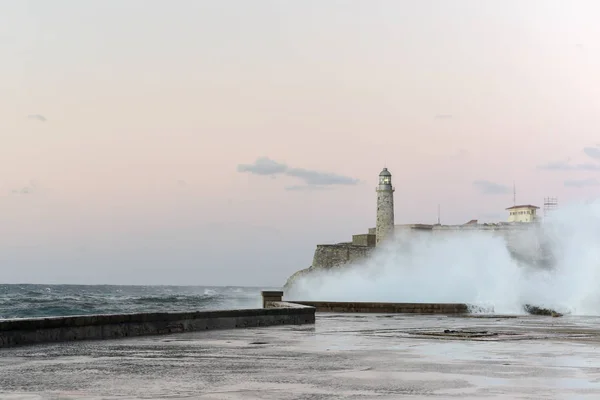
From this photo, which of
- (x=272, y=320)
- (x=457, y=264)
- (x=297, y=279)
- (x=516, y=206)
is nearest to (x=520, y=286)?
(x=457, y=264)

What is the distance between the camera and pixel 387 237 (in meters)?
92.9

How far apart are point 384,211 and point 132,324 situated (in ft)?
265

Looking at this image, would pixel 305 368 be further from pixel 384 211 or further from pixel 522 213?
pixel 522 213

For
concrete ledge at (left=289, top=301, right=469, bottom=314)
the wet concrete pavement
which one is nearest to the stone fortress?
concrete ledge at (left=289, top=301, right=469, bottom=314)

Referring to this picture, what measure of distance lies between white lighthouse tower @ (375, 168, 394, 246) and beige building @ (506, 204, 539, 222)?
43389mm

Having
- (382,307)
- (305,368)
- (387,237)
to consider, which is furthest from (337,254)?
(305,368)

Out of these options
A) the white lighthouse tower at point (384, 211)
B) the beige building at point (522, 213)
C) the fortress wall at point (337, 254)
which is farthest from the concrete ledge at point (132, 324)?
the beige building at point (522, 213)

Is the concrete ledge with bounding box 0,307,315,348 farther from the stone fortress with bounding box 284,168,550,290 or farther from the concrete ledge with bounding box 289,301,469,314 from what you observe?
the stone fortress with bounding box 284,168,550,290

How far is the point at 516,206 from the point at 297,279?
43024 mm

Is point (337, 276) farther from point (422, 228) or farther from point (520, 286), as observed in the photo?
point (520, 286)

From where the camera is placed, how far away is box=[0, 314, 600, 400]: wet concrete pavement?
6.32m

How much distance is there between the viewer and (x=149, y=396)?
604 centimetres

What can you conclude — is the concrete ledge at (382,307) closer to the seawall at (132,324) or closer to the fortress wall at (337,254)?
the seawall at (132,324)

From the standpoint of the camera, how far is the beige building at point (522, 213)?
132m
